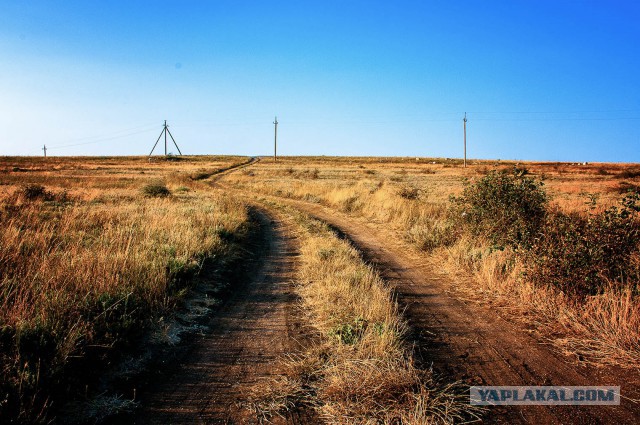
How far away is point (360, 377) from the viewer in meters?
3.73

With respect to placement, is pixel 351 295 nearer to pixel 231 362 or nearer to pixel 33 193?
pixel 231 362

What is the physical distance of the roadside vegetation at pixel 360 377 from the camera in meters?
3.39

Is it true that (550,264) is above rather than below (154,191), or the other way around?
below

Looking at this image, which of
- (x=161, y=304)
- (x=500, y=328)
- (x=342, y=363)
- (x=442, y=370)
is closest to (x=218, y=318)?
(x=161, y=304)

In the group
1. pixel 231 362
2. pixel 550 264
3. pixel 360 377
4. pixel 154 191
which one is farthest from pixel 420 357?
pixel 154 191

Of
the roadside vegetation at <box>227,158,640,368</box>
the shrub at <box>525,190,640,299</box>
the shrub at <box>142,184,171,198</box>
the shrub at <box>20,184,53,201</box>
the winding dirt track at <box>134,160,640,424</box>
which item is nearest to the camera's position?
the winding dirt track at <box>134,160,640,424</box>

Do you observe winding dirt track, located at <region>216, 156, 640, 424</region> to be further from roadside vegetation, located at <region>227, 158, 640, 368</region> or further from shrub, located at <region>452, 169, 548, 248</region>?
shrub, located at <region>452, 169, 548, 248</region>

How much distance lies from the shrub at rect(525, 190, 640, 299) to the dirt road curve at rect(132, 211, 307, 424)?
175 inches

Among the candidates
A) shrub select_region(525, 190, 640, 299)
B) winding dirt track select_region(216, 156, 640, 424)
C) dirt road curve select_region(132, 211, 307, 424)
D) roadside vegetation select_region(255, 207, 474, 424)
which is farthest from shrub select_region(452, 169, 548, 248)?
dirt road curve select_region(132, 211, 307, 424)

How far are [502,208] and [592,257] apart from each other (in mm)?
3787

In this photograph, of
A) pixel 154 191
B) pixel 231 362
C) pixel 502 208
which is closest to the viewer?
pixel 231 362

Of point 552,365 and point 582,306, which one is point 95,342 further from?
point 582,306

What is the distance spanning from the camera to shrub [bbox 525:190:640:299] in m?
5.72

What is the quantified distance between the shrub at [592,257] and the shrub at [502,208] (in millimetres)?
1533
